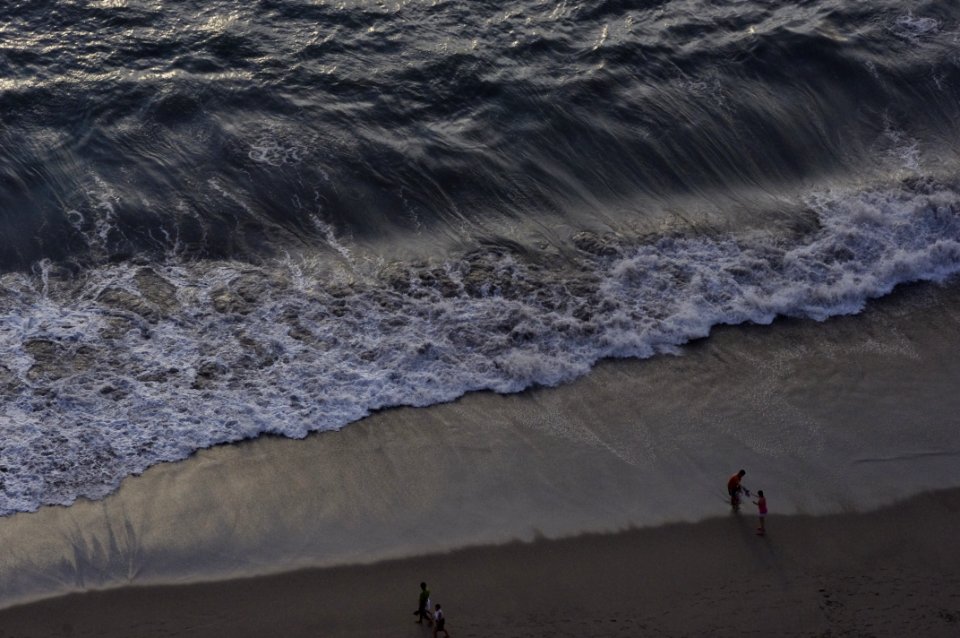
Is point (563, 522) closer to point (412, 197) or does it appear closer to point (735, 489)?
point (735, 489)

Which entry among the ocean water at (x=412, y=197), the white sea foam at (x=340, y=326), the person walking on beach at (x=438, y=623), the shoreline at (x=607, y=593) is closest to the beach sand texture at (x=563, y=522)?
the shoreline at (x=607, y=593)

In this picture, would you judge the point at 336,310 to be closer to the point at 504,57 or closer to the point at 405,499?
the point at 405,499

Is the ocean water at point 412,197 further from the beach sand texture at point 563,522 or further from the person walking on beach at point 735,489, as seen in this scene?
the person walking on beach at point 735,489

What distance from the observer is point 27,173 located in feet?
76.0

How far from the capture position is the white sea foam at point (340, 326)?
61.0 ft

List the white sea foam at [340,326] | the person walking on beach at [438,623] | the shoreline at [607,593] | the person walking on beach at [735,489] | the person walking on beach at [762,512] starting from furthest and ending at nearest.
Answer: the white sea foam at [340,326], the person walking on beach at [735,489], the person walking on beach at [762,512], the shoreline at [607,593], the person walking on beach at [438,623]

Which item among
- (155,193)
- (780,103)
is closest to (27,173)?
(155,193)

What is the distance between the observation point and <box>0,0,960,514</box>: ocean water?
1959cm

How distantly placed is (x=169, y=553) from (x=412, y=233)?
353 inches

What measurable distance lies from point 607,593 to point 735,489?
9.46ft

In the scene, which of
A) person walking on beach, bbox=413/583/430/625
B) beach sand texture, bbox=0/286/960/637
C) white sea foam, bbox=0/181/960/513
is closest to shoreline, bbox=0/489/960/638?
beach sand texture, bbox=0/286/960/637

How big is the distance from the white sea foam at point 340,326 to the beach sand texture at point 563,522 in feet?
1.99

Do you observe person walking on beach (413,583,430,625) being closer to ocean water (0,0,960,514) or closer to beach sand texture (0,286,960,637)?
beach sand texture (0,286,960,637)

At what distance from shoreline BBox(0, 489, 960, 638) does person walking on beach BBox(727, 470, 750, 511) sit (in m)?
0.23
